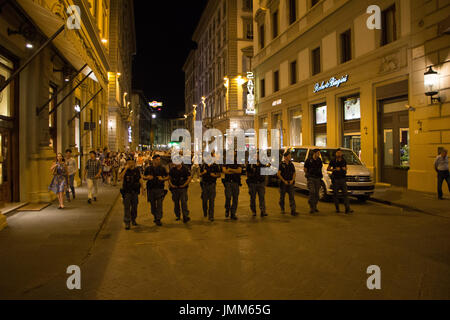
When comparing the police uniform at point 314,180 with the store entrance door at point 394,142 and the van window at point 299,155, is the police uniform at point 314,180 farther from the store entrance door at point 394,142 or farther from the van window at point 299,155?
the store entrance door at point 394,142

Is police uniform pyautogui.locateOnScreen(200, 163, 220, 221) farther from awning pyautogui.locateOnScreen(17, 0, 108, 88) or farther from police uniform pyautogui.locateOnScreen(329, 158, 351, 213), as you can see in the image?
awning pyautogui.locateOnScreen(17, 0, 108, 88)

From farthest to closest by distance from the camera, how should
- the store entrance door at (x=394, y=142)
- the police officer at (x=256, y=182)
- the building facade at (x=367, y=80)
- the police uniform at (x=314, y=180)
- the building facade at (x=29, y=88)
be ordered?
1. the store entrance door at (x=394, y=142)
2. the building facade at (x=367, y=80)
3. the police uniform at (x=314, y=180)
4. the police officer at (x=256, y=182)
5. the building facade at (x=29, y=88)

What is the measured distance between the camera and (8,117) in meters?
10.1

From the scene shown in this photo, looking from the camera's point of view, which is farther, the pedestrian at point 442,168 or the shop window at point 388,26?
the shop window at point 388,26

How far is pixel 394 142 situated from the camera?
16.0m

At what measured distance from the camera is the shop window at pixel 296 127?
2494 cm

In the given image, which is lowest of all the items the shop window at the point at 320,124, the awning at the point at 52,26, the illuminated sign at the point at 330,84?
the shop window at the point at 320,124

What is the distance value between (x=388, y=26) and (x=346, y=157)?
7.61 meters

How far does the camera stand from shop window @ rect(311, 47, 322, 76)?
22125 mm

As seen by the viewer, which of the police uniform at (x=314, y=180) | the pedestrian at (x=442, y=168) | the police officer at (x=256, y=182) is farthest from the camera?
the pedestrian at (x=442, y=168)

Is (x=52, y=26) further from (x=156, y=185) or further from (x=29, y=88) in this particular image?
(x=156, y=185)

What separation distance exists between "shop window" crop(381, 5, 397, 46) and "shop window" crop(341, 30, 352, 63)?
257cm

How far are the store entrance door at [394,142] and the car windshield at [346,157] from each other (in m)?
3.64

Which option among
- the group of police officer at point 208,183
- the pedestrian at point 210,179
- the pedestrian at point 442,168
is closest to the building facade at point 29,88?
the group of police officer at point 208,183
